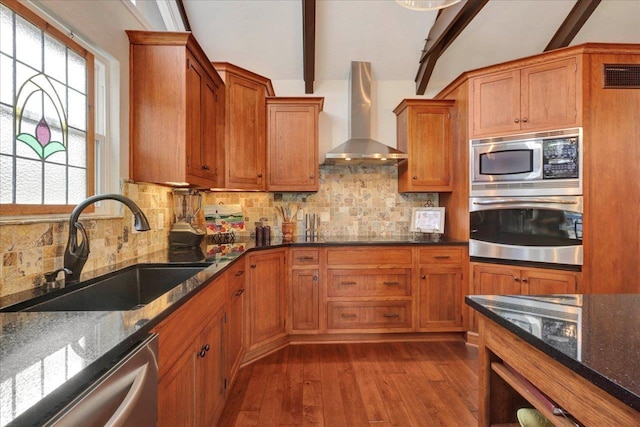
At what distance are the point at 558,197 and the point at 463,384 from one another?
1.65 meters

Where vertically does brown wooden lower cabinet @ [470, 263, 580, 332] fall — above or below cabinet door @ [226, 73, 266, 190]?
below

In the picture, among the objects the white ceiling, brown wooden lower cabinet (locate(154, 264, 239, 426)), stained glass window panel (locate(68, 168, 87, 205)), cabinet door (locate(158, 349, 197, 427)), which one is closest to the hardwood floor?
brown wooden lower cabinet (locate(154, 264, 239, 426))

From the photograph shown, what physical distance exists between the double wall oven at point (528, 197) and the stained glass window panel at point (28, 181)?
3.05 metres

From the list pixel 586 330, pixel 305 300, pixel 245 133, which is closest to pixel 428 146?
pixel 245 133

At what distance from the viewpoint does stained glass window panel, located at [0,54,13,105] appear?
4.09ft

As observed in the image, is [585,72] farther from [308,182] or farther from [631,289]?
[308,182]

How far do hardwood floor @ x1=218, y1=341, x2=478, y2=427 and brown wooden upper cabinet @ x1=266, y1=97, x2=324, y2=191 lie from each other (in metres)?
1.60

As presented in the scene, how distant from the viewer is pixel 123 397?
2.38 ft

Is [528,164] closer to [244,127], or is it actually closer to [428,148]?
[428,148]

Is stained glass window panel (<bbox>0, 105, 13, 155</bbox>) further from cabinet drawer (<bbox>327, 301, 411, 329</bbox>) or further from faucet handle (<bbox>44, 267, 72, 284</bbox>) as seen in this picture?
cabinet drawer (<bbox>327, 301, 411, 329</bbox>)

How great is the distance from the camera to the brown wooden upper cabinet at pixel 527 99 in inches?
98.3

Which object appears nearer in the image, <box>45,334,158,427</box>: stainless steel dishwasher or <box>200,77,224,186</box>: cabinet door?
<box>45,334,158,427</box>: stainless steel dishwasher

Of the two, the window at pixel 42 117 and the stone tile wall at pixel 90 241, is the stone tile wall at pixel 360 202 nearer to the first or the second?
the stone tile wall at pixel 90 241

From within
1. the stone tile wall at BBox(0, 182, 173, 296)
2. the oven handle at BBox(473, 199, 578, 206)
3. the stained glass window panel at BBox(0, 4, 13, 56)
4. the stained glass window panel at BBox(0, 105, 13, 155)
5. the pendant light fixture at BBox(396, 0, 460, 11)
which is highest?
the pendant light fixture at BBox(396, 0, 460, 11)
